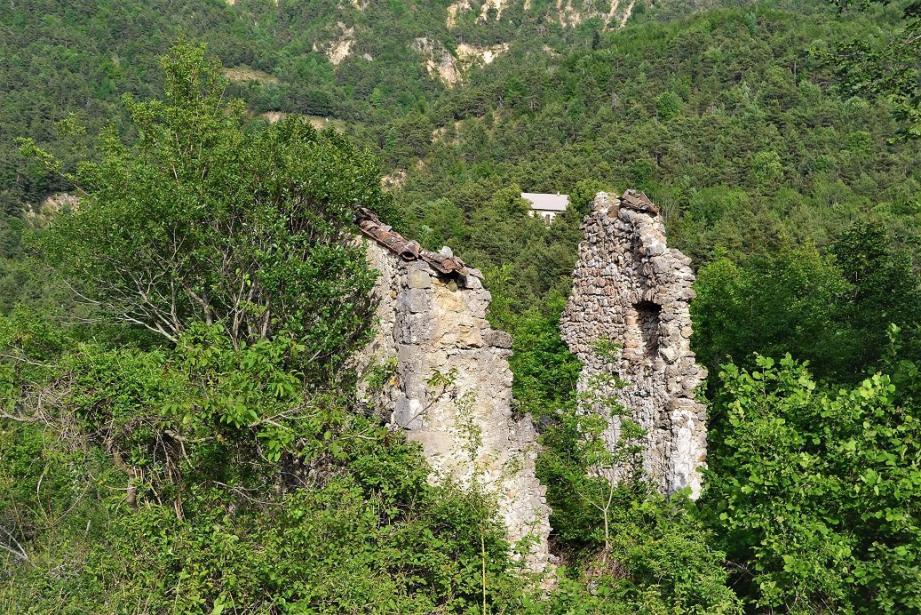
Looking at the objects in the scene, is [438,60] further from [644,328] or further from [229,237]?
[644,328]

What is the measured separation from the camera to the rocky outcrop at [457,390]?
206 inches

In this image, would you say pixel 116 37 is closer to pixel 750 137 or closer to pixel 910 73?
pixel 750 137

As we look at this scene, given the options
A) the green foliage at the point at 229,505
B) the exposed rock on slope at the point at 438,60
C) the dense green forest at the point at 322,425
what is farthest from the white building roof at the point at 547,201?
the exposed rock on slope at the point at 438,60

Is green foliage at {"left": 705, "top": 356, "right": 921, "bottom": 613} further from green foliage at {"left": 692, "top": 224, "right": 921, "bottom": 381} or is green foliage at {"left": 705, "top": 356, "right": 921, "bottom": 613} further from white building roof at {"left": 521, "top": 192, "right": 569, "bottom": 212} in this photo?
white building roof at {"left": 521, "top": 192, "right": 569, "bottom": 212}

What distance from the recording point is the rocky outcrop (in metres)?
5.23

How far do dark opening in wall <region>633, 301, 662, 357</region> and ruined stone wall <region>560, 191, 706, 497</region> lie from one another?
11 millimetres

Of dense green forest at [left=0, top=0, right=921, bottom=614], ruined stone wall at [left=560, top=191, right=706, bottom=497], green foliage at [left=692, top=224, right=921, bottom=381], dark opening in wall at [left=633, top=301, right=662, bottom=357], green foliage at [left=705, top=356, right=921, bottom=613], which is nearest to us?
green foliage at [left=705, top=356, right=921, bottom=613]

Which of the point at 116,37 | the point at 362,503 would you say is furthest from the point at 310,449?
the point at 116,37

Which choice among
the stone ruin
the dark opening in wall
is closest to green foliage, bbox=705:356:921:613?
the stone ruin

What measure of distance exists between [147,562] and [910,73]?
849 centimetres

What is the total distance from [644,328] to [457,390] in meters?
3.19

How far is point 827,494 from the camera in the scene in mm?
4176

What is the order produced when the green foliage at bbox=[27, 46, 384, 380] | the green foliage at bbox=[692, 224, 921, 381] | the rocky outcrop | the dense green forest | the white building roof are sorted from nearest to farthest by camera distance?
the dense green forest
the rocky outcrop
the green foliage at bbox=[27, 46, 384, 380]
the green foliage at bbox=[692, 224, 921, 381]
the white building roof

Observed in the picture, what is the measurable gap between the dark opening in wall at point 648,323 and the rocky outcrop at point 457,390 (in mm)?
2421
